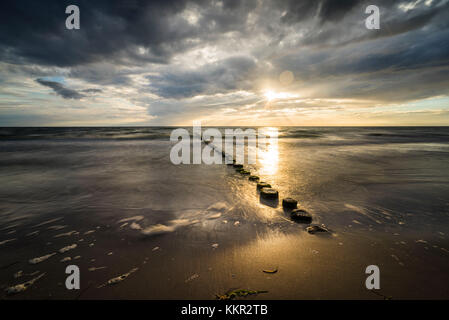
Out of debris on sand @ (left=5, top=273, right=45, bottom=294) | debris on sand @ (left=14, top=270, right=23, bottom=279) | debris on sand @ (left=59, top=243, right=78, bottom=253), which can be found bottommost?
debris on sand @ (left=5, top=273, right=45, bottom=294)

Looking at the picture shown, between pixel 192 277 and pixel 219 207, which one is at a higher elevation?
pixel 219 207

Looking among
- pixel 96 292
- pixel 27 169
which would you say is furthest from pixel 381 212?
pixel 27 169

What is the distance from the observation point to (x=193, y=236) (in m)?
4.18

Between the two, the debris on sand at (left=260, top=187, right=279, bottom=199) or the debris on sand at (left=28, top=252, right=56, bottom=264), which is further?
the debris on sand at (left=260, top=187, right=279, bottom=199)

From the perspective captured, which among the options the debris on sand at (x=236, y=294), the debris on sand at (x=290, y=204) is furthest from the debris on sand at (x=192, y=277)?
the debris on sand at (x=290, y=204)

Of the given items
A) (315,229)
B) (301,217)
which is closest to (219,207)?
(301,217)

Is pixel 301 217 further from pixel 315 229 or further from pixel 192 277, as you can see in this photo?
pixel 192 277

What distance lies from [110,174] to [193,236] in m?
8.47

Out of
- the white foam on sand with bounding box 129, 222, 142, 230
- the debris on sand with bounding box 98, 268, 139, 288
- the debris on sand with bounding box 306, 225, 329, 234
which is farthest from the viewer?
the white foam on sand with bounding box 129, 222, 142, 230

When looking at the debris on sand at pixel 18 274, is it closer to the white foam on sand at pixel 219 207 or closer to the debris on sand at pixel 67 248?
the debris on sand at pixel 67 248

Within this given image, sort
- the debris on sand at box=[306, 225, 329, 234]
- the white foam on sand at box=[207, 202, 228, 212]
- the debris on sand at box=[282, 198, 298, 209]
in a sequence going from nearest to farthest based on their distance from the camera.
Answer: the debris on sand at box=[306, 225, 329, 234] → the debris on sand at box=[282, 198, 298, 209] → the white foam on sand at box=[207, 202, 228, 212]

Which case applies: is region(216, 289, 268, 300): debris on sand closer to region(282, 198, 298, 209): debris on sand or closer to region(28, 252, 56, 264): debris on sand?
region(282, 198, 298, 209): debris on sand

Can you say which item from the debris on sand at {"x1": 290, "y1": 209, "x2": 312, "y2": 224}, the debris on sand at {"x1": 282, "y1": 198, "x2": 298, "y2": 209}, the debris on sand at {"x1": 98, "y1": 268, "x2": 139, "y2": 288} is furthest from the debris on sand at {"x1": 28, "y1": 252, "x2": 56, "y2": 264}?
the debris on sand at {"x1": 282, "y1": 198, "x2": 298, "y2": 209}
